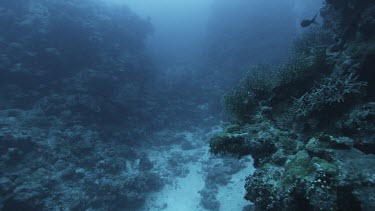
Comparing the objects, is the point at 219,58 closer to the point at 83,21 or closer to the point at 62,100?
the point at 83,21

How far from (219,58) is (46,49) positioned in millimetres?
18087

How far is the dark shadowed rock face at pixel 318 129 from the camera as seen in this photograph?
146 inches

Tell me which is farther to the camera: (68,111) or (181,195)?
(68,111)

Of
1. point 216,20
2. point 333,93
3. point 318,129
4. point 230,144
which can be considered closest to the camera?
point 333,93

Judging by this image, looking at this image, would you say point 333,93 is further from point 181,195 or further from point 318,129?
Result: point 181,195

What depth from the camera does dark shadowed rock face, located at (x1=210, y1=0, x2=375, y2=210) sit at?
3715 mm

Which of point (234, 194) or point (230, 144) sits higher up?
point (234, 194)

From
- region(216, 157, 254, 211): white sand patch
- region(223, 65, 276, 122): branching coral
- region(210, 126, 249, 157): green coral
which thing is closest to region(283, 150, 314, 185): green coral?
region(210, 126, 249, 157): green coral

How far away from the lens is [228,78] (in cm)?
2572

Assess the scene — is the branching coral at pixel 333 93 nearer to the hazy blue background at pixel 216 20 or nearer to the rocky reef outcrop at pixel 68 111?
the rocky reef outcrop at pixel 68 111

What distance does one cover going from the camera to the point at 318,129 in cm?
614

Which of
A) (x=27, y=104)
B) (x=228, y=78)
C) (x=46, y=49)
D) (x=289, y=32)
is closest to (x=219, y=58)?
(x=228, y=78)

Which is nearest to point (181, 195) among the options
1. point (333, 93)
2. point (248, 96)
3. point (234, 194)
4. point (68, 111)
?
point (234, 194)

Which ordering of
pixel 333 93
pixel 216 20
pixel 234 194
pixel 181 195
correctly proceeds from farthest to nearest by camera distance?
1. pixel 216 20
2. pixel 181 195
3. pixel 234 194
4. pixel 333 93
